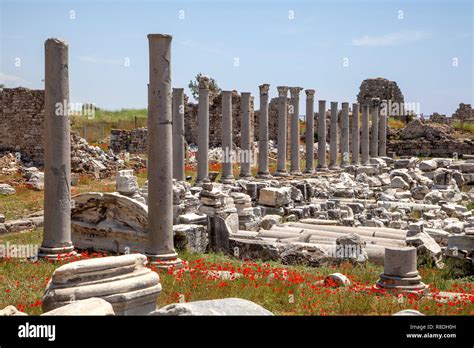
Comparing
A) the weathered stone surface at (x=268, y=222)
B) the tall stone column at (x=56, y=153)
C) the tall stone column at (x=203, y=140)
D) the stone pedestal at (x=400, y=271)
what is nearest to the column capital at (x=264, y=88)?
the tall stone column at (x=203, y=140)

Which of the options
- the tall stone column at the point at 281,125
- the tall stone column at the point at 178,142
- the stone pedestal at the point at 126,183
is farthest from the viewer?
the tall stone column at the point at 281,125

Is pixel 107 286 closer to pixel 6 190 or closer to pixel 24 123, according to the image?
pixel 6 190

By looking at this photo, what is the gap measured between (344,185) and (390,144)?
79.0 feet

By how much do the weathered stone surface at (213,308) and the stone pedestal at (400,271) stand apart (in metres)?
4.29

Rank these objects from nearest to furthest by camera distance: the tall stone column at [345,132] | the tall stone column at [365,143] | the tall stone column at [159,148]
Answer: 1. the tall stone column at [159,148]
2. the tall stone column at [345,132]
3. the tall stone column at [365,143]

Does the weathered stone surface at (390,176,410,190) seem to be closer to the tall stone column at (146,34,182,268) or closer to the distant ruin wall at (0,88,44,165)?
the distant ruin wall at (0,88,44,165)

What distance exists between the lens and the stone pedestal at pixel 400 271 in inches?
399

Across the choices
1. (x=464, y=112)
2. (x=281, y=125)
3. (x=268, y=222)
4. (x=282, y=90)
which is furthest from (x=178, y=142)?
(x=464, y=112)

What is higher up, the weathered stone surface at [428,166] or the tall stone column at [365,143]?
the tall stone column at [365,143]

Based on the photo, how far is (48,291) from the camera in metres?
7.37

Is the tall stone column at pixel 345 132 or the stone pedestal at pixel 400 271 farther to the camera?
the tall stone column at pixel 345 132

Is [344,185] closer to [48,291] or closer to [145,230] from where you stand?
[145,230]

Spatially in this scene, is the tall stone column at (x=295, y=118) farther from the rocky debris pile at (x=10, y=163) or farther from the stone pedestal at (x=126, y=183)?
the stone pedestal at (x=126, y=183)

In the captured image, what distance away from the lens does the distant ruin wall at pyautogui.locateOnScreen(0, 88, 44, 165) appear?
30.6 meters
